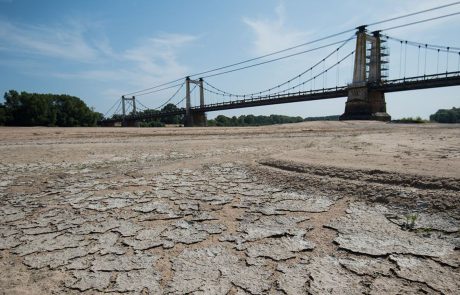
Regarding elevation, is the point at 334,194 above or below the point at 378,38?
below

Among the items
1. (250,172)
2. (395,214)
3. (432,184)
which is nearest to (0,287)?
(395,214)

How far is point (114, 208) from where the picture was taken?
2.83m

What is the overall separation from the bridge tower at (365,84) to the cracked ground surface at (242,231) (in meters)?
26.5

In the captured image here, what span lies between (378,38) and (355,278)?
1443 inches

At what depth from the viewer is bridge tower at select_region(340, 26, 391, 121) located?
94.5 feet

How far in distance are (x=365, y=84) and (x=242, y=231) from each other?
31135 mm

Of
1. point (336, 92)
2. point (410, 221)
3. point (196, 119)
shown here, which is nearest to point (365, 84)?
point (336, 92)

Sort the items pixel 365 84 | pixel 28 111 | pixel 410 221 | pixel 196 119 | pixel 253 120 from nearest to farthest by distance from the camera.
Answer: pixel 410 221, pixel 365 84, pixel 28 111, pixel 196 119, pixel 253 120

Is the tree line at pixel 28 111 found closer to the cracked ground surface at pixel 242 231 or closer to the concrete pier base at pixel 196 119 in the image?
the concrete pier base at pixel 196 119

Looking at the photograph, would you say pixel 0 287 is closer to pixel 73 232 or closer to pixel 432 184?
pixel 73 232

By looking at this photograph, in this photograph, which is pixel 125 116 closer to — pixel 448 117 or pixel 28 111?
pixel 28 111

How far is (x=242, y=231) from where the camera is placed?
2.26 meters

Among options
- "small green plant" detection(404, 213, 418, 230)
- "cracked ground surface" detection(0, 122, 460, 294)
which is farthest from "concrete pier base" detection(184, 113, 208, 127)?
"small green plant" detection(404, 213, 418, 230)

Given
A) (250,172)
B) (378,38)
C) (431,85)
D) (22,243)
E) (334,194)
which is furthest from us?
(378,38)
